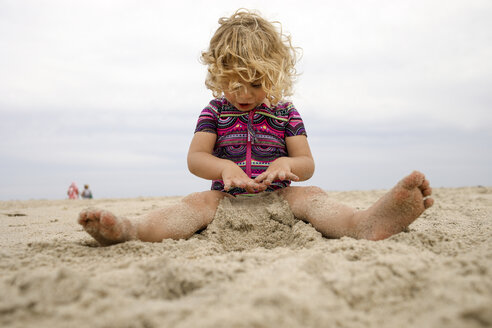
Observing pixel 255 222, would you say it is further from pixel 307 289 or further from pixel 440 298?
pixel 440 298

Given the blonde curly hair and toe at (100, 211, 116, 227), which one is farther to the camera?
the blonde curly hair

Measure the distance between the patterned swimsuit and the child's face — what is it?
0.07 metres

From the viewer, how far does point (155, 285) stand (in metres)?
1.20

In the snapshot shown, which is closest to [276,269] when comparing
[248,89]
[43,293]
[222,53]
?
[43,293]

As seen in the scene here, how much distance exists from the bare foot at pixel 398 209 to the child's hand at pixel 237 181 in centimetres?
60

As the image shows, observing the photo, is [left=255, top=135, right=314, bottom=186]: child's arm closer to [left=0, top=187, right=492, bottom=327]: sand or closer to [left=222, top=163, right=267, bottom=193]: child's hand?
[left=222, top=163, right=267, bottom=193]: child's hand

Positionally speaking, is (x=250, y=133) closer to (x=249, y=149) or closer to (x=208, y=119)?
(x=249, y=149)

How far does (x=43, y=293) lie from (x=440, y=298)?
1.12 metres

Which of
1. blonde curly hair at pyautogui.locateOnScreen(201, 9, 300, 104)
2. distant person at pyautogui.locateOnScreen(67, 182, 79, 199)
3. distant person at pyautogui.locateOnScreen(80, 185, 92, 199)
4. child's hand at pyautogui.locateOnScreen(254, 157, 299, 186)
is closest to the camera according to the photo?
child's hand at pyautogui.locateOnScreen(254, 157, 299, 186)

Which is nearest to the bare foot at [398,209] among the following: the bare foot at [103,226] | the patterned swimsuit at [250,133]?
the patterned swimsuit at [250,133]

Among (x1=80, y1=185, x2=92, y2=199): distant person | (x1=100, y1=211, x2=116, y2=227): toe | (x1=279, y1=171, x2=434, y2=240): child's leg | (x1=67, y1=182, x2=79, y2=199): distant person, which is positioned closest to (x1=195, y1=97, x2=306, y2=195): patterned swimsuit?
(x1=279, y1=171, x2=434, y2=240): child's leg

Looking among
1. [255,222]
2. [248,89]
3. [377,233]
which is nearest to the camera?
[377,233]

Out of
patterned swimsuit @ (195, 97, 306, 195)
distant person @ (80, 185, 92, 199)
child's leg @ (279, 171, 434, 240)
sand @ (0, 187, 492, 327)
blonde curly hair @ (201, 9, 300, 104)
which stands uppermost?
blonde curly hair @ (201, 9, 300, 104)

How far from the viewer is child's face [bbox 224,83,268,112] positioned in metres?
2.46
